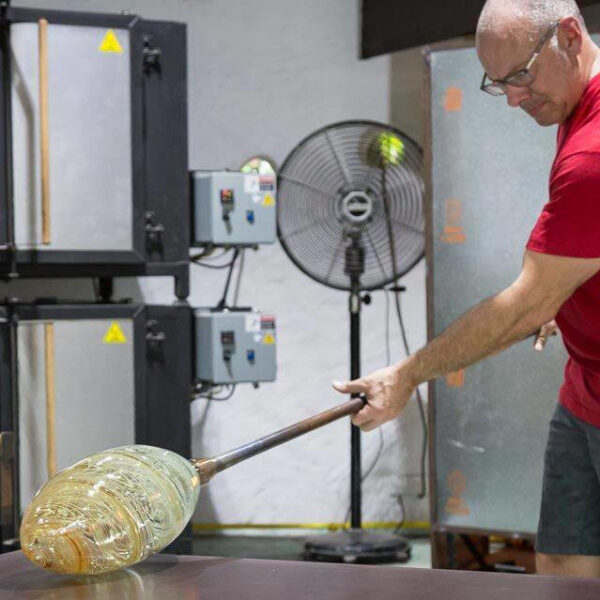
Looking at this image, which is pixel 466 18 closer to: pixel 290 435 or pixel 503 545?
pixel 503 545

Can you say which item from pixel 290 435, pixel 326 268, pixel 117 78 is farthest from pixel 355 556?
pixel 290 435

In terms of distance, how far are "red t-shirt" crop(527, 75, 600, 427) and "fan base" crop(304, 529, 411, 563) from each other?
2260 millimetres

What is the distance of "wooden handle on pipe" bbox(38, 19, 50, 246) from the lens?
3648 mm

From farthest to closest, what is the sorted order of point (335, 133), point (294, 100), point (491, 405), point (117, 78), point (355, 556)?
point (294, 100) < point (335, 133) < point (355, 556) < point (491, 405) < point (117, 78)

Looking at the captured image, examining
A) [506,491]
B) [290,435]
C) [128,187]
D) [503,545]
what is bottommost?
[503,545]

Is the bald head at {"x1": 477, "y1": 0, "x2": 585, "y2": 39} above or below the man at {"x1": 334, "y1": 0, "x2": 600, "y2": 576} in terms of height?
above

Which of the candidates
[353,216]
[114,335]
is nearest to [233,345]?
[114,335]

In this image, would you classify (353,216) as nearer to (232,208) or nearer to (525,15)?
(232,208)

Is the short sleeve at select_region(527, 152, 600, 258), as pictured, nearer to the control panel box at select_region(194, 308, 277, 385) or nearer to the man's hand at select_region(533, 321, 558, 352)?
the man's hand at select_region(533, 321, 558, 352)

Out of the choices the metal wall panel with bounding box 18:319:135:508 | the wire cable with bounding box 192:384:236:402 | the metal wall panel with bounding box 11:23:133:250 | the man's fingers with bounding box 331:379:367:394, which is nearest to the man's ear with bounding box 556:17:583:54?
the man's fingers with bounding box 331:379:367:394

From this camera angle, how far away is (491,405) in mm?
4074

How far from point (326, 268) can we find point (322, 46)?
1024mm

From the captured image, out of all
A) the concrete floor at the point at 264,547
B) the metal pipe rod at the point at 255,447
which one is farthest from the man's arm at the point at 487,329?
the concrete floor at the point at 264,547

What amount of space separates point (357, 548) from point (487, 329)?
2399 mm
